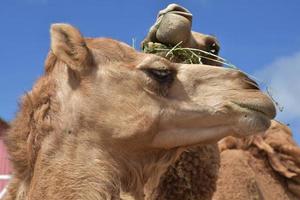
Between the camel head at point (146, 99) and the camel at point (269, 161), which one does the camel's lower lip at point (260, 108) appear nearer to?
the camel head at point (146, 99)

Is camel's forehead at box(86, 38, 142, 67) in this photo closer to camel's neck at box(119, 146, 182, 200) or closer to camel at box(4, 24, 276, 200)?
camel at box(4, 24, 276, 200)

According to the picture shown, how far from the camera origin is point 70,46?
354cm

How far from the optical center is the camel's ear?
3520 millimetres

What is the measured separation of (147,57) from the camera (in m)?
3.61

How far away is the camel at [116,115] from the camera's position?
340 cm

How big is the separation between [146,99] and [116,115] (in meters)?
0.17

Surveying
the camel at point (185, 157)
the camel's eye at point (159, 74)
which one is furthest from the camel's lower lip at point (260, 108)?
the camel at point (185, 157)

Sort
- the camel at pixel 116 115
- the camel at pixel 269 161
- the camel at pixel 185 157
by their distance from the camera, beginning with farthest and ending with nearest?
the camel at pixel 269 161 → the camel at pixel 185 157 → the camel at pixel 116 115

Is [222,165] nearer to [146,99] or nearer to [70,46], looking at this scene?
[146,99]

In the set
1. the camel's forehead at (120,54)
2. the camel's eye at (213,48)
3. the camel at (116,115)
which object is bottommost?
the camel at (116,115)

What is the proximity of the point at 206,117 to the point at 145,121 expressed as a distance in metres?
0.31

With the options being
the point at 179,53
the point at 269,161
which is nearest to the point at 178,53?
the point at 179,53

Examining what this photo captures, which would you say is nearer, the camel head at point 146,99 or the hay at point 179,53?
the camel head at point 146,99

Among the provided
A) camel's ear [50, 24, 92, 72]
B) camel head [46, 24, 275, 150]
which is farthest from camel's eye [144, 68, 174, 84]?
camel's ear [50, 24, 92, 72]
